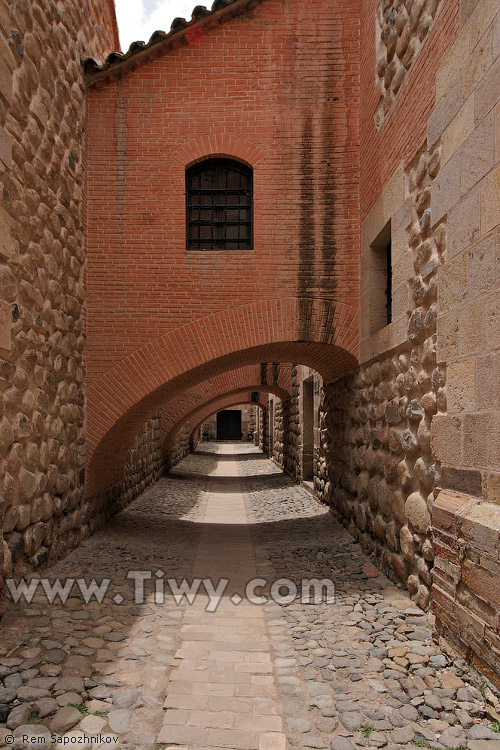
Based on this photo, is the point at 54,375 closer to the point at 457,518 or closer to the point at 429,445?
the point at 429,445

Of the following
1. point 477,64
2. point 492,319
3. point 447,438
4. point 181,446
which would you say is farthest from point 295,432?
point 477,64

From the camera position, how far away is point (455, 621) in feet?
9.29

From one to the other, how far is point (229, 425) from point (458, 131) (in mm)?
32497

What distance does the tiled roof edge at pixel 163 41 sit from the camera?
18.4 feet

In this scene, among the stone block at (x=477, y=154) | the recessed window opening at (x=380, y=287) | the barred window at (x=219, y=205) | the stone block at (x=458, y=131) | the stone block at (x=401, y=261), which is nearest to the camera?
the stone block at (x=477, y=154)

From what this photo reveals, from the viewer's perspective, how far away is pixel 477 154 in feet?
9.22

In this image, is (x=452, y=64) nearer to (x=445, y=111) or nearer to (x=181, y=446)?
(x=445, y=111)

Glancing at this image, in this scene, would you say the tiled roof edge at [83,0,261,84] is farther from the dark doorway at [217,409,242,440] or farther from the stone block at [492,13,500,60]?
the dark doorway at [217,409,242,440]

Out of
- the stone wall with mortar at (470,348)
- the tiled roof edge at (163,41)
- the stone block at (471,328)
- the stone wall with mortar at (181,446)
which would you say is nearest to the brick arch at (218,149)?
the tiled roof edge at (163,41)

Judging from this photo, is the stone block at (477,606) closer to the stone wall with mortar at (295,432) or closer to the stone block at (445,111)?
the stone block at (445,111)

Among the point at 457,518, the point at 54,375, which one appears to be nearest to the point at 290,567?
the point at 457,518

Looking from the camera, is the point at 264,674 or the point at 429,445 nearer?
the point at 264,674

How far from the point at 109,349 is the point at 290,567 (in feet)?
9.46

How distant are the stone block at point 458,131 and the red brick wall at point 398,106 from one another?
485 millimetres
